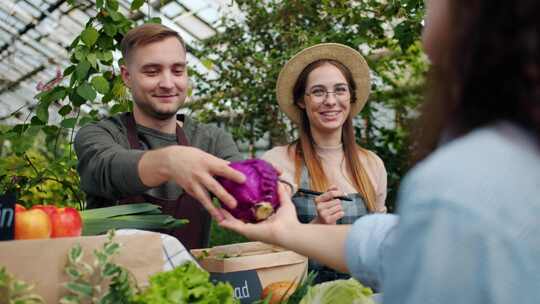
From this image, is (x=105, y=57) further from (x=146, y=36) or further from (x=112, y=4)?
(x=146, y=36)

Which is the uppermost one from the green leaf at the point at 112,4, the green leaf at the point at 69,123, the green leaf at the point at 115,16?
the green leaf at the point at 112,4

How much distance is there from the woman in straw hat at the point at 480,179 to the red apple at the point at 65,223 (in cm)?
97

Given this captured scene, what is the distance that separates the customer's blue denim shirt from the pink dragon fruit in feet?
2.42

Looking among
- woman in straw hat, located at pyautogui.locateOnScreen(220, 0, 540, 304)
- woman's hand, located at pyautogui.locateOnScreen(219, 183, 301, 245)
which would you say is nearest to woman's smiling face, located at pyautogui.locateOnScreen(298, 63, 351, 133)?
woman's hand, located at pyautogui.locateOnScreen(219, 183, 301, 245)

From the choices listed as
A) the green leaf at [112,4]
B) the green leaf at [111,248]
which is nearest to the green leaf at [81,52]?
the green leaf at [112,4]

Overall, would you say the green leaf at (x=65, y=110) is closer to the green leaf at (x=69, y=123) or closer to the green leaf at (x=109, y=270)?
the green leaf at (x=69, y=123)

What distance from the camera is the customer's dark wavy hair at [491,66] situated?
0.71 m

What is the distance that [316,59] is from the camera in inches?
124

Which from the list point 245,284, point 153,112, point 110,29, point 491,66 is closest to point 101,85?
point 110,29

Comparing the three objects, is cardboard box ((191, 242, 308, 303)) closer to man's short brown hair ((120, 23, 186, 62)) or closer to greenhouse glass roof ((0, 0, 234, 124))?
man's short brown hair ((120, 23, 186, 62))

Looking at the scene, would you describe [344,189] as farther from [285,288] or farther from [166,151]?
[166,151]

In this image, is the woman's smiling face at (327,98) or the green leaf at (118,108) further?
the green leaf at (118,108)

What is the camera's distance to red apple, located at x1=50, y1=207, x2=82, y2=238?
1493 millimetres

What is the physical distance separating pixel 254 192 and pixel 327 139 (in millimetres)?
1646
